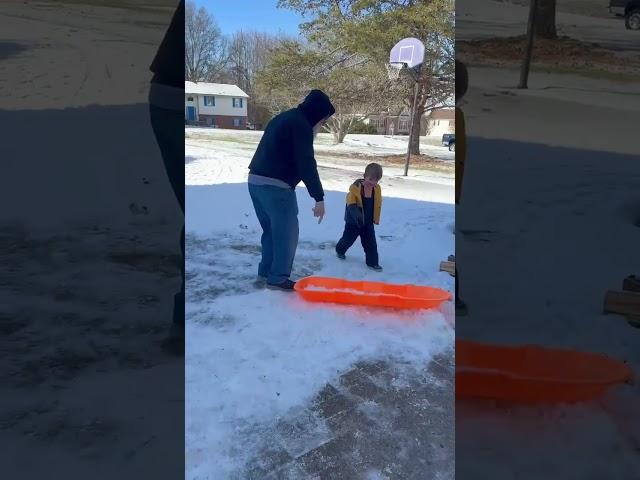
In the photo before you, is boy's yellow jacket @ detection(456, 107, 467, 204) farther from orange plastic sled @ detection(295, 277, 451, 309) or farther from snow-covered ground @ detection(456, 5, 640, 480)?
orange plastic sled @ detection(295, 277, 451, 309)

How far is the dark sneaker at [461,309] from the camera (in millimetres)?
1227

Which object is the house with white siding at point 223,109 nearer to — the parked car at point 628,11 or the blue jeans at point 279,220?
the blue jeans at point 279,220

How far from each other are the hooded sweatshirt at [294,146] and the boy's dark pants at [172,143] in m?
2.57

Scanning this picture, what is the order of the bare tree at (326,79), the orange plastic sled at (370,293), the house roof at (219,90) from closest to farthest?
the orange plastic sled at (370,293) < the bare tree at (326,79) < the house roof at (219,90)

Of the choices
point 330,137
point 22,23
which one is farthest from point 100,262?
point 330,137

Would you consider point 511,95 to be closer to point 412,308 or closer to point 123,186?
point 123,186

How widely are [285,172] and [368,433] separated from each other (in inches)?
87.8

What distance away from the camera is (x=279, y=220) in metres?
3.88

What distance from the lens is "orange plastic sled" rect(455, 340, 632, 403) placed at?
122 centimetres

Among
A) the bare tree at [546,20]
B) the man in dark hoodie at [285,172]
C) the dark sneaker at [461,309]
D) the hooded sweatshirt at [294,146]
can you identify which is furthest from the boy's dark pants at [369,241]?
the bare tree at [546,20]

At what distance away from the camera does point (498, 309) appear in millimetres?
1204

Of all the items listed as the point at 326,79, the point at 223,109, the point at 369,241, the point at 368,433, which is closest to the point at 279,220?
the point at 369,241

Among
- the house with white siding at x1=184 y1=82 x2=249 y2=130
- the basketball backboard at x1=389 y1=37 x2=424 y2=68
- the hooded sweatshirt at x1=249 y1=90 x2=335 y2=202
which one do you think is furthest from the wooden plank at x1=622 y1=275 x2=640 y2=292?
the house with white siding at x1=184 y1=82 x2=249 y2=130

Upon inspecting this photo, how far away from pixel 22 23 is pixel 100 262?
1.88 ft
